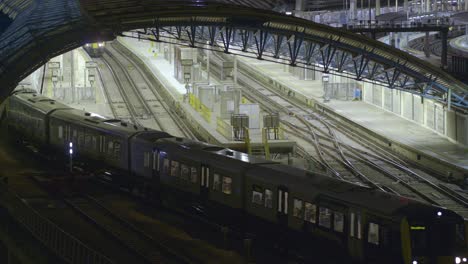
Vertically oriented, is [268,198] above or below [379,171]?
above

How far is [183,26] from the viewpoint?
137 feet

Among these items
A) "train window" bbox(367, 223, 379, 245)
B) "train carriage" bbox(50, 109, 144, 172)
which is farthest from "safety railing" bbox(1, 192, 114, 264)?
"train carriage" bbox(50, 109, 144, 172)

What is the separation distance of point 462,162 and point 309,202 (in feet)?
64.5

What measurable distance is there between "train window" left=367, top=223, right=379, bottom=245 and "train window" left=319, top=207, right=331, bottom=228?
1360 mm

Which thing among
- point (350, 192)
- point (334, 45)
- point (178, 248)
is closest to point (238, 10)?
point (334, 45)

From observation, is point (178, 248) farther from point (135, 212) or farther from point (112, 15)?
point (112, 15)

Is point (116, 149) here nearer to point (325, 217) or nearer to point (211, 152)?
point (211, 152)

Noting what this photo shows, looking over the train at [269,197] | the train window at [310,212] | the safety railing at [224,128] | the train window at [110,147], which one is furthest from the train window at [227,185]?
the safety railing at [224,128]

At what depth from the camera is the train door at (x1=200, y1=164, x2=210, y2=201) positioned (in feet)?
85.0

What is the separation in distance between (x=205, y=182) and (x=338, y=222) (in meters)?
6.35

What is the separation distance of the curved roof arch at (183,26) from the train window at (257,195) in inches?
344

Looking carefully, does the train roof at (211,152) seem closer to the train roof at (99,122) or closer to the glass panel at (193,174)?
the glass panel at (193,174)

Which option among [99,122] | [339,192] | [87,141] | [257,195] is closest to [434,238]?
[339,192]

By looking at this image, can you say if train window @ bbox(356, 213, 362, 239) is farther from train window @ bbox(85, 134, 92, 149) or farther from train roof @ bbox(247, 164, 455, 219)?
train window @ bbox(85, 134, 92, 149)
